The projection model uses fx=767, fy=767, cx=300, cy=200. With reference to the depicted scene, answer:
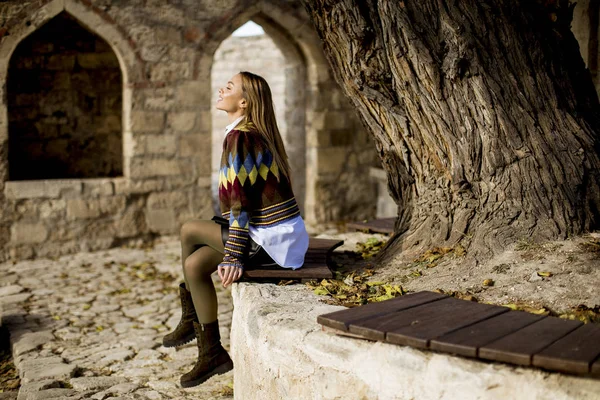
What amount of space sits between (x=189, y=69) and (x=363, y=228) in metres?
3.54

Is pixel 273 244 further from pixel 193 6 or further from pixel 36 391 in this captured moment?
pixel 193 6

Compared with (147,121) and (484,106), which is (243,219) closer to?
(484,106)

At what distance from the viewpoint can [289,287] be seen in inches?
145

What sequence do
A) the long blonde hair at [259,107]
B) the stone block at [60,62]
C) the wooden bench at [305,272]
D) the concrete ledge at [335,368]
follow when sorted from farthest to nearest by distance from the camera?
the stone block at [60,62]
the long blonde hair at [259,107]
the wooden bench at [305,272]
the concrete ledge at [335,368]

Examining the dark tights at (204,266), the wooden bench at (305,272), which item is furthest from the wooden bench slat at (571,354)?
the dark tights at (204,266)

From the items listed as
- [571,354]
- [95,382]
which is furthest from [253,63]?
[571,354]

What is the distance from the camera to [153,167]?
311 inches

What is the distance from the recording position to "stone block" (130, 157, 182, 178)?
25.6ft

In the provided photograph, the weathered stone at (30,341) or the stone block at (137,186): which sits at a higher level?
the stone block at (137,186)

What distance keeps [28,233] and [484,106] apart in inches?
202

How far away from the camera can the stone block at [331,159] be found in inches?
349

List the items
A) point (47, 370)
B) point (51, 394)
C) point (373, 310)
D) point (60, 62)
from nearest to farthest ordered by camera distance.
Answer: point (373, 310) → point (51, 394) → point (47, 370) → point (60, 62)

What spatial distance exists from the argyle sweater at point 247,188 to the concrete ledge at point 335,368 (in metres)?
0.26

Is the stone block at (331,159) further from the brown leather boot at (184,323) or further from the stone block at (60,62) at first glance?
the brown leather boot at (184,323)
